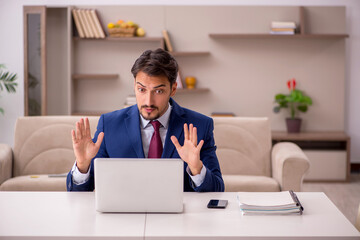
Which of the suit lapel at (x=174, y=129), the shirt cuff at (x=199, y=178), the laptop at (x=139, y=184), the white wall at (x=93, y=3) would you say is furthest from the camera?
the white wall at (x=93, y=3)

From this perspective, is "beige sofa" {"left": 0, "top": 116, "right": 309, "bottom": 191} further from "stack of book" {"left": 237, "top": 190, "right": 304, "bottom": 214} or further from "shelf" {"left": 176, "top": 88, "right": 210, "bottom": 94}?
"stack of book" {"left": 237, "top": 190, "right": 304, "bottom": 214}

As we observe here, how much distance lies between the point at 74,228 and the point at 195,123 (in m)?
0.99

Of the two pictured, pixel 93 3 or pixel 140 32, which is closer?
pixel 140 32

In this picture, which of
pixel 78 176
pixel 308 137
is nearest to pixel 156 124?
pixel 78 176

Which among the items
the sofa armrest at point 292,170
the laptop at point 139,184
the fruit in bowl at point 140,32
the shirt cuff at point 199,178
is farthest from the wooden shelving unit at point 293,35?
the laptop at point 139,184

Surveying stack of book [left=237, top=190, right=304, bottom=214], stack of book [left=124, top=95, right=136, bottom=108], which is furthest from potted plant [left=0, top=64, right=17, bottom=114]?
stack of book [left=237, top=190, right=304, bottom=214]

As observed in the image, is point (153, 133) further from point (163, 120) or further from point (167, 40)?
point (167, 40)

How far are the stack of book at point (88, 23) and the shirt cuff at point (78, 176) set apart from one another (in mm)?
3438

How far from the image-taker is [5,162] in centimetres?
353

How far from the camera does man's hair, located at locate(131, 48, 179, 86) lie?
2.18 metres

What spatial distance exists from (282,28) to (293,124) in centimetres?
105

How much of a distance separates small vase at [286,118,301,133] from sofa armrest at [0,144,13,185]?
2.99 meters

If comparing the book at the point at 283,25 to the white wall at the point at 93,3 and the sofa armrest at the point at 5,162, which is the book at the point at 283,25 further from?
→ the sofa armrest at the point at 5,162

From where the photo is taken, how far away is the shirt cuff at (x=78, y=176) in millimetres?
2090
